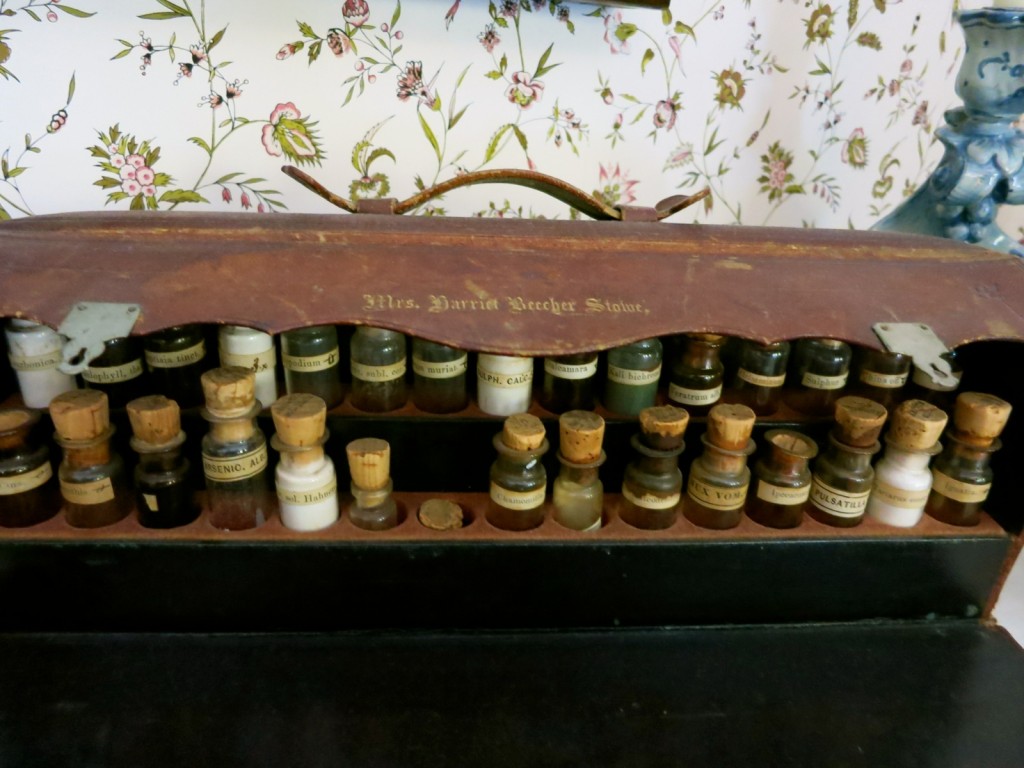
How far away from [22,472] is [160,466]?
3.8 inches

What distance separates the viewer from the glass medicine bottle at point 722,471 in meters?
0.55

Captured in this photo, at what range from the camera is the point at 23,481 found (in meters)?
0.53

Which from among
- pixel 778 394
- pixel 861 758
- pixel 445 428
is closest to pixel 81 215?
pixel 445 428

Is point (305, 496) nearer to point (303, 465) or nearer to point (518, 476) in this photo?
point (303, 465)

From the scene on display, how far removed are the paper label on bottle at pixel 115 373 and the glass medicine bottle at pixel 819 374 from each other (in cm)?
56

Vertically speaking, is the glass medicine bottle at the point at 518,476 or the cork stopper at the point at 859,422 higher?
the cork stopper at the point at 859,422

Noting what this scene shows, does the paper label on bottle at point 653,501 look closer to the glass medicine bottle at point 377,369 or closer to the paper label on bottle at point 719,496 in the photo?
the paper label on bottle at point 719,496

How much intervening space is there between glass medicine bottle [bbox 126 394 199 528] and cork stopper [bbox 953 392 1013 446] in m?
0.61

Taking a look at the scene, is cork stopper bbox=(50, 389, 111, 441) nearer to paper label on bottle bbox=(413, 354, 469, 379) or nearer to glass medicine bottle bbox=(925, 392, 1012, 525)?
paper label on bottle bbox=(413, 354, 469, 379)

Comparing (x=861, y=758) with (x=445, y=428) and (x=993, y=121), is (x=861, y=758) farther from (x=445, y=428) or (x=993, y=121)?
(x=993, y=121)

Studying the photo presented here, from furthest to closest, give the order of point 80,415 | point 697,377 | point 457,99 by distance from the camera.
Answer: point 457,99 → point 697,377 → point 80,415

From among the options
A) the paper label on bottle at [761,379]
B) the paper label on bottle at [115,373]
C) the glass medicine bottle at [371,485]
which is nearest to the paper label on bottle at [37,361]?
the paper label on bottle at [115,373]

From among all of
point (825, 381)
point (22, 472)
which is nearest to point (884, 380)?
point (825, 381)

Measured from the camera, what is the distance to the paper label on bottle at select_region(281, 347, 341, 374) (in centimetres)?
57
